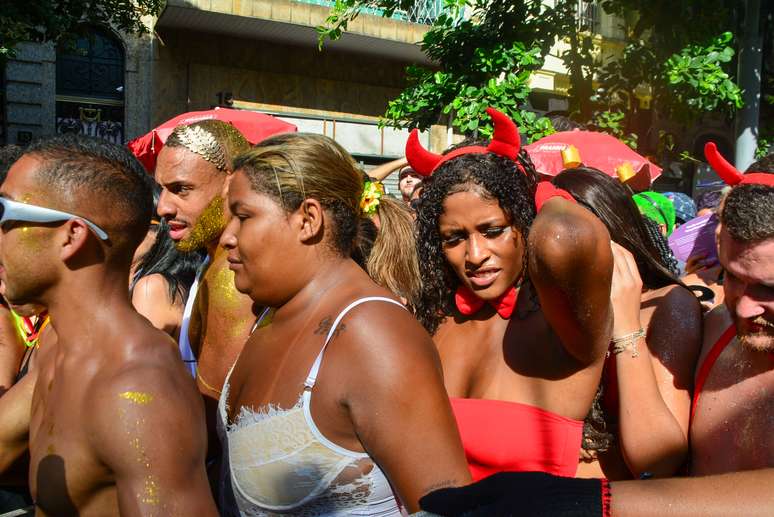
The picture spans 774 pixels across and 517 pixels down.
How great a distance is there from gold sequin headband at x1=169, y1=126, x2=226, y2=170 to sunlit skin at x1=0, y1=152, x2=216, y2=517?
129 cm

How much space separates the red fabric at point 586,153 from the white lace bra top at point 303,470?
9.30ft

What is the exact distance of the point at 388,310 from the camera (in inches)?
76.6

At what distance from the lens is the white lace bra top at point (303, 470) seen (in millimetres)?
1878

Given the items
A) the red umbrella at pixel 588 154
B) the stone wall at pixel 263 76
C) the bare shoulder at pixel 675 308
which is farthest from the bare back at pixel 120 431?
the stone wall at pixel 263 76

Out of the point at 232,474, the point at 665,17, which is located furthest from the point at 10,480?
the point at 665,17

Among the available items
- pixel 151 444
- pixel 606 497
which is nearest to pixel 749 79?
pixel 606 497

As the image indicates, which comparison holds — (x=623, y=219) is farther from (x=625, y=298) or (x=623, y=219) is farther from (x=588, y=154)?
(x=588, y=154)

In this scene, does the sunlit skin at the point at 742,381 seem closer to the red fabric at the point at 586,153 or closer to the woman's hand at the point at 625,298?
the woman's hand at the point at 625,298

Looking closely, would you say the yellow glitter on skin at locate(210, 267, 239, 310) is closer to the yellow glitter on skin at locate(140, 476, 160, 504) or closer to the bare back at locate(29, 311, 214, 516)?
the bare back at locate(29, 311, 214, 516)

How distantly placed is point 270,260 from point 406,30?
41.8 feet

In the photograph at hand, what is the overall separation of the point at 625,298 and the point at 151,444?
144 cm

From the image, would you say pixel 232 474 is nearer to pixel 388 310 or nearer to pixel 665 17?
pixel 388 310

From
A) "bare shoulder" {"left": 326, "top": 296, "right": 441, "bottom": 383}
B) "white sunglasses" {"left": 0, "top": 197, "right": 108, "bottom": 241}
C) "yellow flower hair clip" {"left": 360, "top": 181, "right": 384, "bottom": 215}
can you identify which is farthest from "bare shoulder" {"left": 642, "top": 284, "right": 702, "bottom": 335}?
"white sunglasses" {"left": 0, "top": 197, "right": 108, "bottom": 241}

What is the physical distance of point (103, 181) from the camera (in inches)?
79.7
